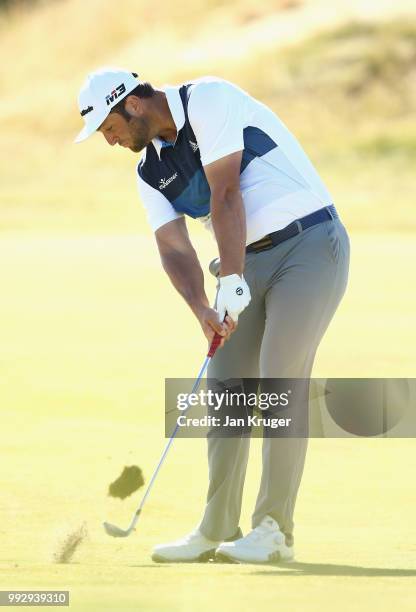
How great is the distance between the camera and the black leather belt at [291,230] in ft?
17.1

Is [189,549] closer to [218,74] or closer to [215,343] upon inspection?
[215,343]

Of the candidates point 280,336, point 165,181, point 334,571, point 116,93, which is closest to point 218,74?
point 165,181

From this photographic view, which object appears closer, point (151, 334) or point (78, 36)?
point (151, 334)

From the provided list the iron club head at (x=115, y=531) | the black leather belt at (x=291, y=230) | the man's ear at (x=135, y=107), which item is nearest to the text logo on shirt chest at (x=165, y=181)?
the man's ear at (x=135, y=107)

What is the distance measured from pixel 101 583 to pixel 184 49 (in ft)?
185

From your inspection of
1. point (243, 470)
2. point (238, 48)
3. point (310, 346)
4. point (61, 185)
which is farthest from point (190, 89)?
point (238, 48)

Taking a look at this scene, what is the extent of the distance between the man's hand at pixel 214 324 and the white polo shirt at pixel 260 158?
0.26 m

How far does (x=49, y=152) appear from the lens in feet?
151

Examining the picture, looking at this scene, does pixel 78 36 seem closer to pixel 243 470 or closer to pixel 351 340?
pixel 351 340

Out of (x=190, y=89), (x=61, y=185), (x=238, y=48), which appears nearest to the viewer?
(x=190, y=89)

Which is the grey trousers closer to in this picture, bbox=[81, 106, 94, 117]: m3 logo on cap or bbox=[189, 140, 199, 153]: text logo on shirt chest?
bbox=[189, 140, 199, 153]: text logo on shirt chest

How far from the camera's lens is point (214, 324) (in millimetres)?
5211

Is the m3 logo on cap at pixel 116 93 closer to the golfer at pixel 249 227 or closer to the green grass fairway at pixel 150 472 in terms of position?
the golfer at pixel 249 227

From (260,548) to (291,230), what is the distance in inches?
39.9
